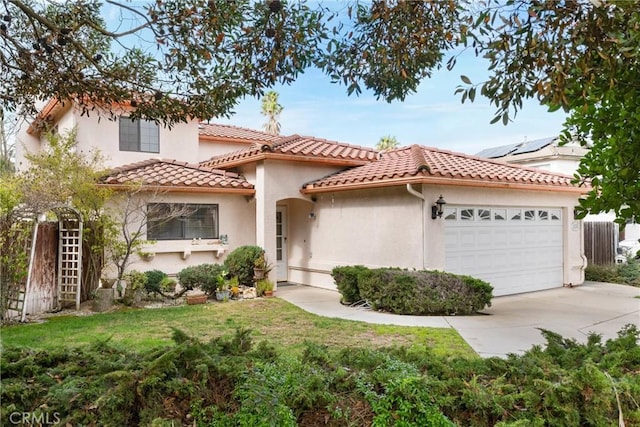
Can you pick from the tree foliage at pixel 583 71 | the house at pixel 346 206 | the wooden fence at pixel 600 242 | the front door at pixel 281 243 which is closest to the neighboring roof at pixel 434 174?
the house at pixel 346 206

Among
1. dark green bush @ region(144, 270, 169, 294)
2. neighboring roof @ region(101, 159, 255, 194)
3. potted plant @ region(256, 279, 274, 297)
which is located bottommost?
potted plant @ region(256, 279, 274, 297)

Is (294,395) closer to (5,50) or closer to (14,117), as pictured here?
(5,50)

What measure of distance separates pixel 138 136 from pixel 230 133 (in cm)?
440

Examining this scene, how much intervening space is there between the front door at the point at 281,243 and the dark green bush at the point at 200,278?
12.0ft

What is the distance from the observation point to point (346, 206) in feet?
43.7

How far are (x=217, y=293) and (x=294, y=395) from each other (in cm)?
920

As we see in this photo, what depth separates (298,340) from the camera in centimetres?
757

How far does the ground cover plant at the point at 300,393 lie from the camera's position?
304 cm

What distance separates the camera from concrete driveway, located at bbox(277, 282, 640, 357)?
25.7 feet

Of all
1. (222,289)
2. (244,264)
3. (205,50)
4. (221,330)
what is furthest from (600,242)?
(205,50)

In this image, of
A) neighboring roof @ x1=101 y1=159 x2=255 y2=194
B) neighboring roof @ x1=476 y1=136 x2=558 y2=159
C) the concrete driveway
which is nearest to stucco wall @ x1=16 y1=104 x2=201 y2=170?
neighboring roof @ x1=101 y1=159 x2=255 y2=194

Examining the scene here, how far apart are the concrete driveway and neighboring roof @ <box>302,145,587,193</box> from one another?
3.22 metres

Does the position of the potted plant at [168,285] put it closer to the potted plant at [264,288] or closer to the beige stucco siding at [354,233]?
the potted plant at [264,288]

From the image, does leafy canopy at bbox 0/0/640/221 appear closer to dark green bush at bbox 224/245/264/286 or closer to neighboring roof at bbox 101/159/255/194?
neighboring roof at bbox 101/159/255/194
